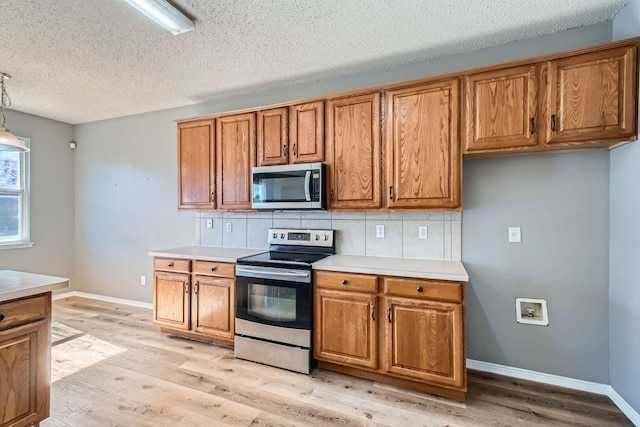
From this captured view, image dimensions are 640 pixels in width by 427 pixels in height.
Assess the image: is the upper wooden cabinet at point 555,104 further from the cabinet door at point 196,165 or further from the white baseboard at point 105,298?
the white baseboard at point 105,298

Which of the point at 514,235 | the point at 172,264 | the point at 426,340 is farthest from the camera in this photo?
the point at 172,264

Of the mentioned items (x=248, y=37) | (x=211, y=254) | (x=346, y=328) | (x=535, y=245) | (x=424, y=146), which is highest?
(x=248, y=37)

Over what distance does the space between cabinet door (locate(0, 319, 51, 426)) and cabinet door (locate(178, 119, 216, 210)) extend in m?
1.78

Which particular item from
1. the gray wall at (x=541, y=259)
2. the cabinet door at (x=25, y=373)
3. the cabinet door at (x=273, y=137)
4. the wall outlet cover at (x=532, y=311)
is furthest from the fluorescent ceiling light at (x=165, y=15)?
the wall outlet cover at (x=532, y=311)

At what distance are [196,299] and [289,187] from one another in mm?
1474

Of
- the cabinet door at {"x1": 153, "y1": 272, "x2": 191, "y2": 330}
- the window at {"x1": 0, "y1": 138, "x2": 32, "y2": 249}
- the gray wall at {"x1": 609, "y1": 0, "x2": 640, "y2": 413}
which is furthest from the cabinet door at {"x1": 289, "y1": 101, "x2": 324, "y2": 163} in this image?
the window at {"x1": 0, "y1": 138, "x2": 32, "y2": 249}

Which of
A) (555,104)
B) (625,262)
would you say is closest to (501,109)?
(555,104)

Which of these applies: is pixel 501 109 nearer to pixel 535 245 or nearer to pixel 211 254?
pixel 535 245

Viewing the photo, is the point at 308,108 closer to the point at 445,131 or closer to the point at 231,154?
the point at 231,154

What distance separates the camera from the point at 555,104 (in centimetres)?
201

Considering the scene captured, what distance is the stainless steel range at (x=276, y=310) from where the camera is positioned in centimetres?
246

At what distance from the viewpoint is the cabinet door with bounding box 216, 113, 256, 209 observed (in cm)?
305

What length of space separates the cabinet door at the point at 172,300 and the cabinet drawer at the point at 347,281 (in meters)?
1.48

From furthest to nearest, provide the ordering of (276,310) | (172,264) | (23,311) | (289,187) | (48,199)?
(48,199)
(172,264)
(289,187)
(276,310)
(23,311)
